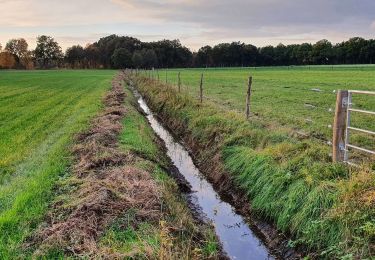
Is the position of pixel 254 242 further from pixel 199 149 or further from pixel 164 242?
pixel 199 149

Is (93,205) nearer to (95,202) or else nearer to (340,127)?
(95,202)

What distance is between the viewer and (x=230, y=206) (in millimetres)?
9906

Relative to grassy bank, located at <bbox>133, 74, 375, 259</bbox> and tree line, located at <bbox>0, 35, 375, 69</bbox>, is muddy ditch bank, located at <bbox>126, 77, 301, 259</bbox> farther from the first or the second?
tree line, located at <bbox>0, 35, 375, 69</bbox>

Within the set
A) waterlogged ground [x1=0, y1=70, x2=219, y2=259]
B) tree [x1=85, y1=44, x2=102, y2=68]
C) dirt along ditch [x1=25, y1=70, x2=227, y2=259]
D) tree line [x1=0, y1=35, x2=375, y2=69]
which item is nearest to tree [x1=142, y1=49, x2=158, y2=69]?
tree line [x1=0, y1=35, x2=375, y2=69]

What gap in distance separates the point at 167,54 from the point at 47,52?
57933mm

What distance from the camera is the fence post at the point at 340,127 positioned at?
8.86 m

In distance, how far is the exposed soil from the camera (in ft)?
19.5

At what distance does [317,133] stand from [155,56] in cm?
13957

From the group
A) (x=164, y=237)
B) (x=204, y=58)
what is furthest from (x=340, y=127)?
(x=204, y=58)

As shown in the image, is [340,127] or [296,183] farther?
[340,127]

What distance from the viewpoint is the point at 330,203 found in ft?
23.1

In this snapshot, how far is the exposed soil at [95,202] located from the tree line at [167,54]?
446ft

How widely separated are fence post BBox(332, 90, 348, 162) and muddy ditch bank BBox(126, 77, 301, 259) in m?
2.18

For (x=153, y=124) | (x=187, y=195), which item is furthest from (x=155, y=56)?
(x=187, y=195)
